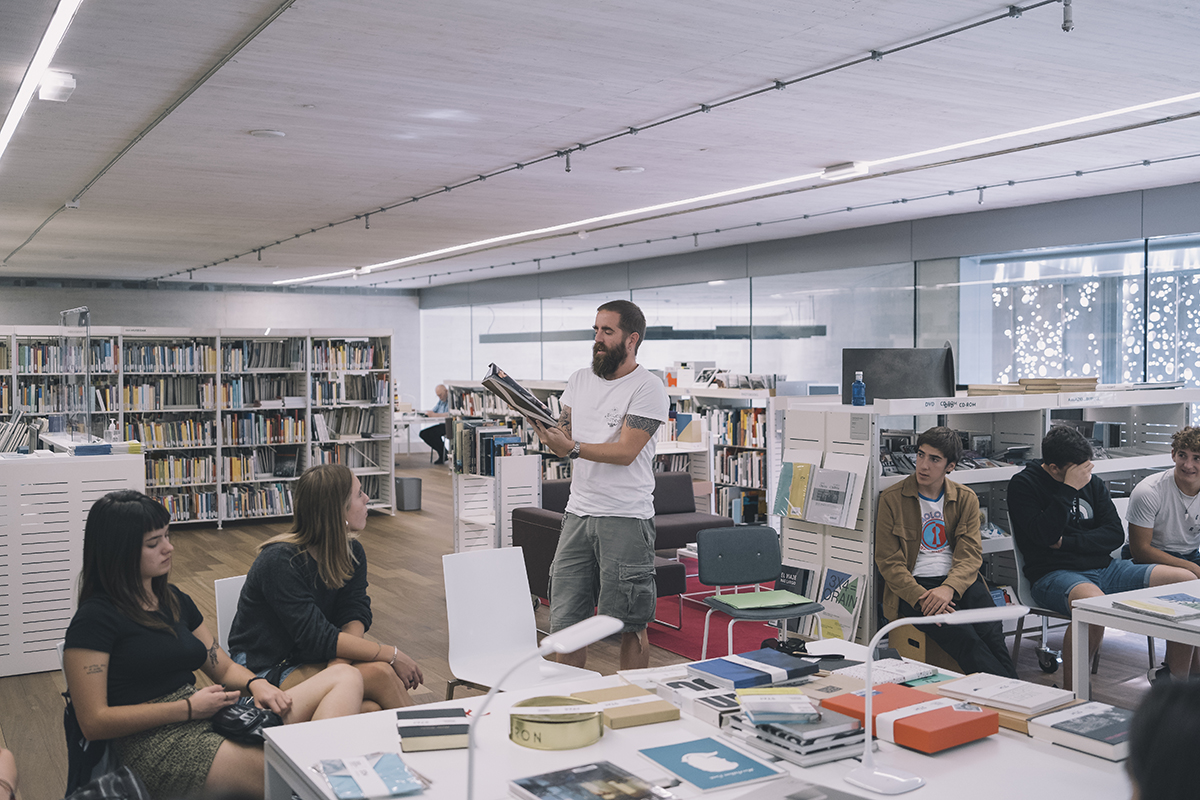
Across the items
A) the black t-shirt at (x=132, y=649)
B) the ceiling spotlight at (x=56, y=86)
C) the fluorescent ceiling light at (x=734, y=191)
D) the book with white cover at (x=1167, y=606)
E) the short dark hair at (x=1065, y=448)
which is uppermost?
the fluorescent ceiling light at (x=734, y=191)

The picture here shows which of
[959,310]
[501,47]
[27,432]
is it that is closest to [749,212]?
[959,310]

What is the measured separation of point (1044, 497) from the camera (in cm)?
486

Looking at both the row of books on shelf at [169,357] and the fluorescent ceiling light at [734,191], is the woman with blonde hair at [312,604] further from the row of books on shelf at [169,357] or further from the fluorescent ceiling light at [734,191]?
the row of books on shelf at [169,357]

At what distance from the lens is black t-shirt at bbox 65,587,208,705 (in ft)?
8.39

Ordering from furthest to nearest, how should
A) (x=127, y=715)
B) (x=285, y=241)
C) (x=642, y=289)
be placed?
(x=642, y=289) → (x=285, y=241) → (x=127, y=715)

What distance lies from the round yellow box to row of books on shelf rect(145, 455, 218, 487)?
347 inches

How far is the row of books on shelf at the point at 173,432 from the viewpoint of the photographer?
1005cm

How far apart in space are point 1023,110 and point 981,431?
79.7 inches

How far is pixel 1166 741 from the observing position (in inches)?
47.1

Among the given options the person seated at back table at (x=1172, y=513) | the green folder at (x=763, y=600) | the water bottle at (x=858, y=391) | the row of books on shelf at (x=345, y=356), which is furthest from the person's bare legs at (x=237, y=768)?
the row of books on shelf at (x=345, y=356)

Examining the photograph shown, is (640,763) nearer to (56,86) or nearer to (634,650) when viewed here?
(634,650)

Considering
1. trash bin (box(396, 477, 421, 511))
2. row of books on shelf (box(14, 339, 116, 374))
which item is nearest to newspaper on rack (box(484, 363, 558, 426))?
row of books on shelf (box(14, 339, 116, 374))

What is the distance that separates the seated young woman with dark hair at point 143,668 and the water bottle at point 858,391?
334cm

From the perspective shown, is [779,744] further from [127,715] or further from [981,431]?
[981,431]
